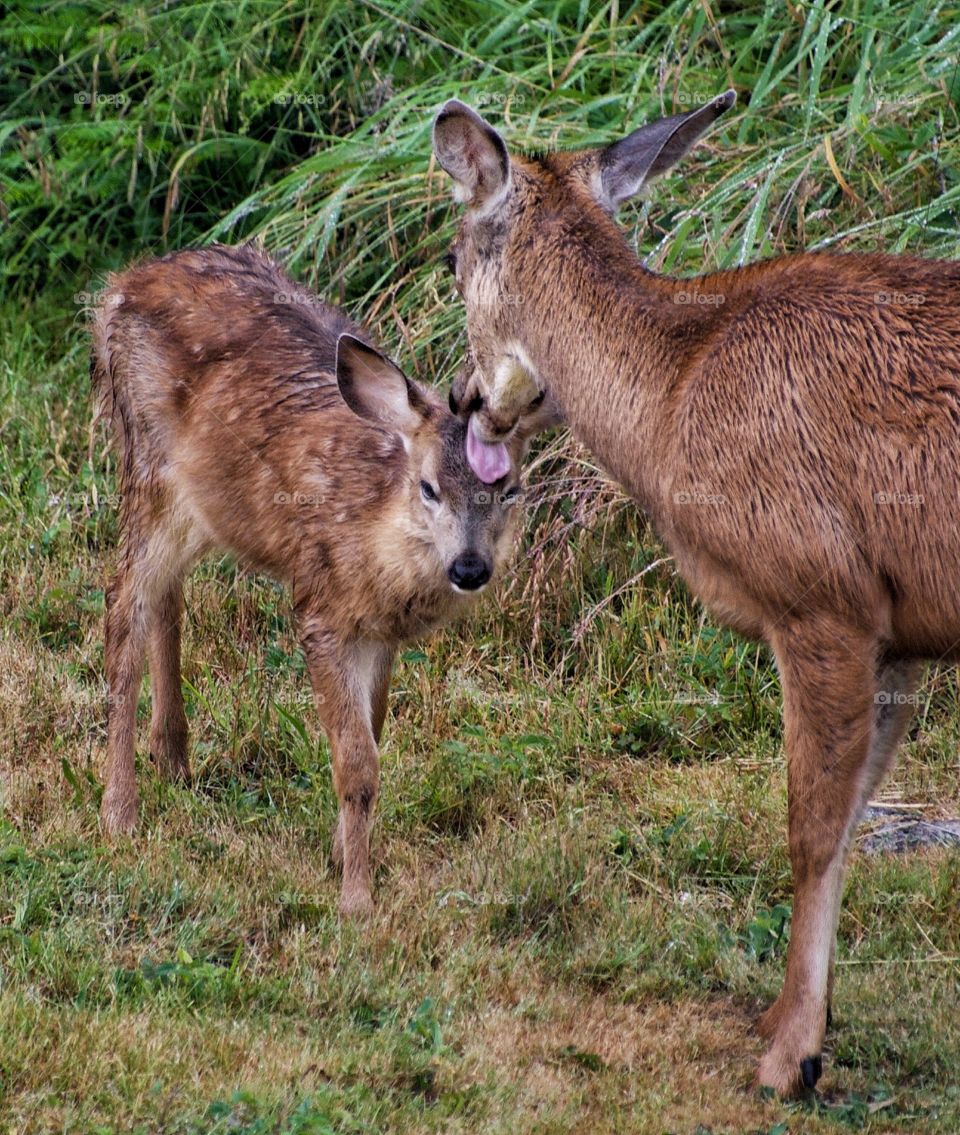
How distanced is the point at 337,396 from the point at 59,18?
3.97m

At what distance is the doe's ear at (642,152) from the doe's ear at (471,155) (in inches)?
14.3

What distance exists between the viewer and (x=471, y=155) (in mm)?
5117

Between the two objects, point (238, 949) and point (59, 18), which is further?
point (59, 18)

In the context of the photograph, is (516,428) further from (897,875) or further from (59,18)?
(59,18)

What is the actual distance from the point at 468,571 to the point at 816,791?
1.52 m

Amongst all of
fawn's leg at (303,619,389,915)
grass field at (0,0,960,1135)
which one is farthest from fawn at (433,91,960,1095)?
fawn's leg at (303,619,389,915)

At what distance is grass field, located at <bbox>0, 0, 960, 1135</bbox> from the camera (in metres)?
4.69

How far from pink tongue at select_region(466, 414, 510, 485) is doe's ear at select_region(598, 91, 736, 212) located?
0.88 m

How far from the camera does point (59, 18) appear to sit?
934cm

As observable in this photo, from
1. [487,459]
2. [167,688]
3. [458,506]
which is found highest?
[487,459]

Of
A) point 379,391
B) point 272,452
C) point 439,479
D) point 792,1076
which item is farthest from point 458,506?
point 792,1076

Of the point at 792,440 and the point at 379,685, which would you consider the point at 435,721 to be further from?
the point at 792,440

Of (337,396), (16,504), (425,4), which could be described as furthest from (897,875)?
(425,4)

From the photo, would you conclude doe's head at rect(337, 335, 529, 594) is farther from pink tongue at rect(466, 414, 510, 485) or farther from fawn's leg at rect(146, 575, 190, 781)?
fawn's leg at rect(146, 575, 190, 781)
